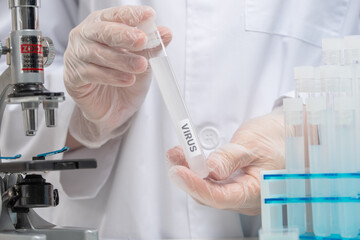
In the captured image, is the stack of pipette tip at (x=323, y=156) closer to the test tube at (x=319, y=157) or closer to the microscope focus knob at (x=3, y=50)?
the test tube at (x=319, y=157)

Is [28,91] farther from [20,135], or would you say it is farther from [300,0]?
[300,0]

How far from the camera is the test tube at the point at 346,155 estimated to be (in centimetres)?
76

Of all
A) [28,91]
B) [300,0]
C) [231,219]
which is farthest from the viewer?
[300,0]

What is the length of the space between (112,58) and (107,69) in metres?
0.04

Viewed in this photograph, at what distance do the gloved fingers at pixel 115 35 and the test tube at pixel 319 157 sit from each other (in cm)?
30

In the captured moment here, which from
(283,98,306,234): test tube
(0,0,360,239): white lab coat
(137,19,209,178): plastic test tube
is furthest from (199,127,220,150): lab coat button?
(283,98,306,234): test tube

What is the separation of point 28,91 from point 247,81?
607 mm

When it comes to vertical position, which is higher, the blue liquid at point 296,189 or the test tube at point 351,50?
the test tube at point 351,50

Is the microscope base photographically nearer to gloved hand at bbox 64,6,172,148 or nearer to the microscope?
the microscope

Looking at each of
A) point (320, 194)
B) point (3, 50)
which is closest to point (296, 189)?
point (320, 194)

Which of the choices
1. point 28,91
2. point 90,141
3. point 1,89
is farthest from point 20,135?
point 28,91

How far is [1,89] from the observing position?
798 millimetres

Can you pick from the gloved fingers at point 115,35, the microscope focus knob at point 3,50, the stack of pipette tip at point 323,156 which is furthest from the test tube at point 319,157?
the microscope focus knob at point 3,50

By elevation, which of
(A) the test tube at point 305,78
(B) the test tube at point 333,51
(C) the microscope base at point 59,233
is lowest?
(C) the microscope base at point 59,233
